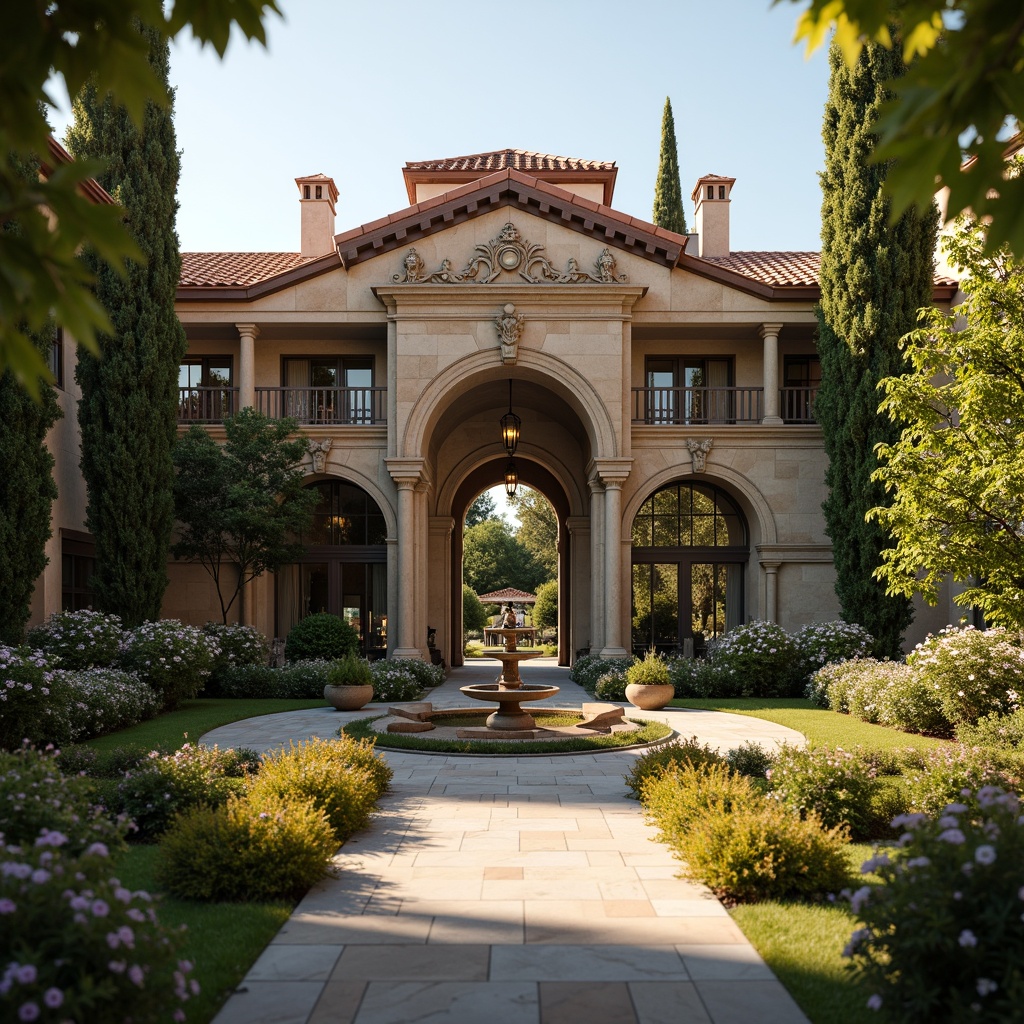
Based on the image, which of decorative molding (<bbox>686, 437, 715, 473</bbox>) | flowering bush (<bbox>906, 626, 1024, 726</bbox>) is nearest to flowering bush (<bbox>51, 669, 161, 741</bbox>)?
flowering bush (<bbox>906, 626, 1024, 726</bbox>)

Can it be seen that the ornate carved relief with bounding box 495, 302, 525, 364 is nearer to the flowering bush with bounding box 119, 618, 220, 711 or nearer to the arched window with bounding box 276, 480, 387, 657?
the arched window with bounding box 276, 480, 387, 657

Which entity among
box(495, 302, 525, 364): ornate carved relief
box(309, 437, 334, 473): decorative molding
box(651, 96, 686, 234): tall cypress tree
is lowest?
box(309, 437, 334, 473): decorative molding

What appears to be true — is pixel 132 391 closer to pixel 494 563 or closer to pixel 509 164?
pixel 509 164

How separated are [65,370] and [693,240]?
1867 cm

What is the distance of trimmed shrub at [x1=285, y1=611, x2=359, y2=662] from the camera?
2172 centimetres

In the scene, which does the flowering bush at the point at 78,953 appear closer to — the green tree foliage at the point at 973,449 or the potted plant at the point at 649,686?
the green tree foliage at the point at 973,449

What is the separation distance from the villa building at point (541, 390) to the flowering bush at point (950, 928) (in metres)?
18.1

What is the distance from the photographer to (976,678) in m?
14.3

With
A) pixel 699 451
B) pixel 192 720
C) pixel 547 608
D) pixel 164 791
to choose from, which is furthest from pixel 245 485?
pixel 547 608

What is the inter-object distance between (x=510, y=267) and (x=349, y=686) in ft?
34.4

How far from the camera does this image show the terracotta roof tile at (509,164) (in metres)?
28.8

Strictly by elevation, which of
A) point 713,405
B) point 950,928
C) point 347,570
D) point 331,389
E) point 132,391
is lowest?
point 950,928

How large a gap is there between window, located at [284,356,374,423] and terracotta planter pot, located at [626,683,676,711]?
10517 millimetres

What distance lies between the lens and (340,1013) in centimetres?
475
